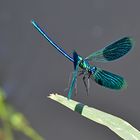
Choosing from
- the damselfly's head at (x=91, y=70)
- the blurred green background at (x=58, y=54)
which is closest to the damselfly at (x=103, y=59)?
the damselfly's head at (x=91, y=70)

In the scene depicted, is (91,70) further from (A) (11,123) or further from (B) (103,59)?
(A) (11,123)

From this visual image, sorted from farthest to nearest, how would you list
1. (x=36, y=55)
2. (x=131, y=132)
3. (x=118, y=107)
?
(x=36, y=55), (x=118, y=107), (x=131, y=132)

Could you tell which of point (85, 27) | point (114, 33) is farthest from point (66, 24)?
point (114, 33)

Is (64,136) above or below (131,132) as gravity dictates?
above

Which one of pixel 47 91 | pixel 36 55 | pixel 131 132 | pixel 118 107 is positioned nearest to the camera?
pixel 131 132

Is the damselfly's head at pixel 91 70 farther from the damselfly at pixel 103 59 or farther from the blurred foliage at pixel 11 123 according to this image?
the blurred foliage at pixel 11 123

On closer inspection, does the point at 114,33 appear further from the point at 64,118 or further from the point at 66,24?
the point at 64,118

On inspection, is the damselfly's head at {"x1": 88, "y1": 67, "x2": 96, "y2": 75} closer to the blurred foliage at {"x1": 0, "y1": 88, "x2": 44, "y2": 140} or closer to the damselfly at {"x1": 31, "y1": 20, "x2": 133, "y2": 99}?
the damselfly at {"x1": 31, "y1": 20, "x2": 133, "y2": 99}
